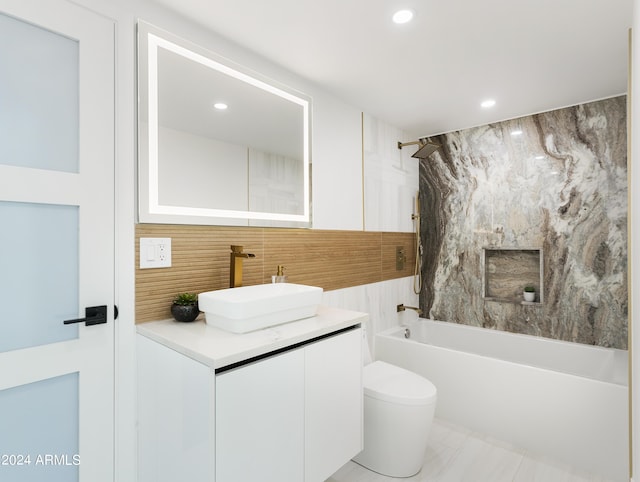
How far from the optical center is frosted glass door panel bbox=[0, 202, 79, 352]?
1.21 metres

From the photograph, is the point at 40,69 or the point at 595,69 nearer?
the point at 40,69

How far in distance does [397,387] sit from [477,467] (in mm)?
684

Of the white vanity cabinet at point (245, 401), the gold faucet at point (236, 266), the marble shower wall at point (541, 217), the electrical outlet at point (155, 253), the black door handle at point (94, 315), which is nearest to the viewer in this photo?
the white vanity cabinet at point (245, 401)

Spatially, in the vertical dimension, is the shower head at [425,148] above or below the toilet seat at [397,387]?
above

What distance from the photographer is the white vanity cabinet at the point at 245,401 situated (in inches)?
46.5

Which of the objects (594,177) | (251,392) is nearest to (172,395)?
(251,392)

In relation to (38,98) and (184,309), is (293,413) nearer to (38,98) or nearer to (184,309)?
(184,309)

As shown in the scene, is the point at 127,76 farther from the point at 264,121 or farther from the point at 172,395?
the point at 172,395

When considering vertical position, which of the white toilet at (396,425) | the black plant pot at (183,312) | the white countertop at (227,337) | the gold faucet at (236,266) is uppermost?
the gold faucet at (236,266)

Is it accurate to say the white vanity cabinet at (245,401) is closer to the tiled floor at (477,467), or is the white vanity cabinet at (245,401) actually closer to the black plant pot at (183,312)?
the black plant pot at (183,312)

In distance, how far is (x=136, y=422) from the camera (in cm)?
149

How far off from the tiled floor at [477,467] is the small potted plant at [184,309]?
1272 millimetres

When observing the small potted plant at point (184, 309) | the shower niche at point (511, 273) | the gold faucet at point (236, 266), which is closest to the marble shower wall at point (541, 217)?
the shower niche at point (511, 273)

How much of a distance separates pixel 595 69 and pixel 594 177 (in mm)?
841
